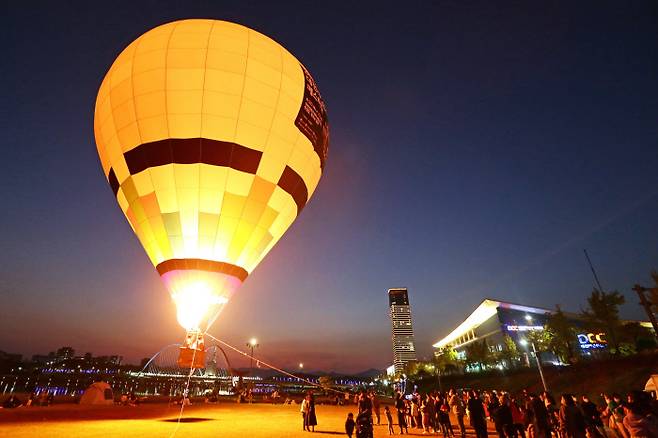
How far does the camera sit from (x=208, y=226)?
10836mm

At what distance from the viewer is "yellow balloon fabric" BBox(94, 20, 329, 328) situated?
427 inches

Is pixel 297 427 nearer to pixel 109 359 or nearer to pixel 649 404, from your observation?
pixel 649 404

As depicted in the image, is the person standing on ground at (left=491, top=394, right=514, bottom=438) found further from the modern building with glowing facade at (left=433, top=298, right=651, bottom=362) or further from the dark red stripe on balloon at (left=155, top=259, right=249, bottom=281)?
the modern building with glowing facade at (left=433, top=298, right=651, bottom=362)

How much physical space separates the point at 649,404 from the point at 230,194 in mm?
10687

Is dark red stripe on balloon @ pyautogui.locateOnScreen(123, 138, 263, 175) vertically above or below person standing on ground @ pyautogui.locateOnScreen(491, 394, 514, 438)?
above

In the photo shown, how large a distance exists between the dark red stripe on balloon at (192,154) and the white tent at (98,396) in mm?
19058

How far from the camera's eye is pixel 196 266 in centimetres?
1038

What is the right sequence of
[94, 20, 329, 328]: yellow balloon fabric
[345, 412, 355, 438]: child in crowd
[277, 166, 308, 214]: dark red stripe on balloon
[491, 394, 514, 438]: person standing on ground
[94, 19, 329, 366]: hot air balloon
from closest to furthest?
[491, 394, 514, 438]: person standing on ground → [345, 412, 355, 438]: child in crowd → [94, 19, 329, 366]: hot air balloon → [94, 20, 329, 328]: yellow balloon fabric → [277, 166, 308, 214]: dark red stripe on balloon

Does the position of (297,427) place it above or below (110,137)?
below

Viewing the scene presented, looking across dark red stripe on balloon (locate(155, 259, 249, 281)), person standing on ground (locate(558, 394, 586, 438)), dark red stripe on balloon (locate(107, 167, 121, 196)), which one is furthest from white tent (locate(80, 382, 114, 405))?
person standing on ground (locate(558, 394, 586, 438))

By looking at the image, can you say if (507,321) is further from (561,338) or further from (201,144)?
(201,144)

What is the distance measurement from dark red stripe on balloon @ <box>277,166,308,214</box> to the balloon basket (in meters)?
5.49

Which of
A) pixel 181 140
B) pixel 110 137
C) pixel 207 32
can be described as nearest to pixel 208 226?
pixel 181 140

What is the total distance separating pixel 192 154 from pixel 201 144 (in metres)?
0.42
